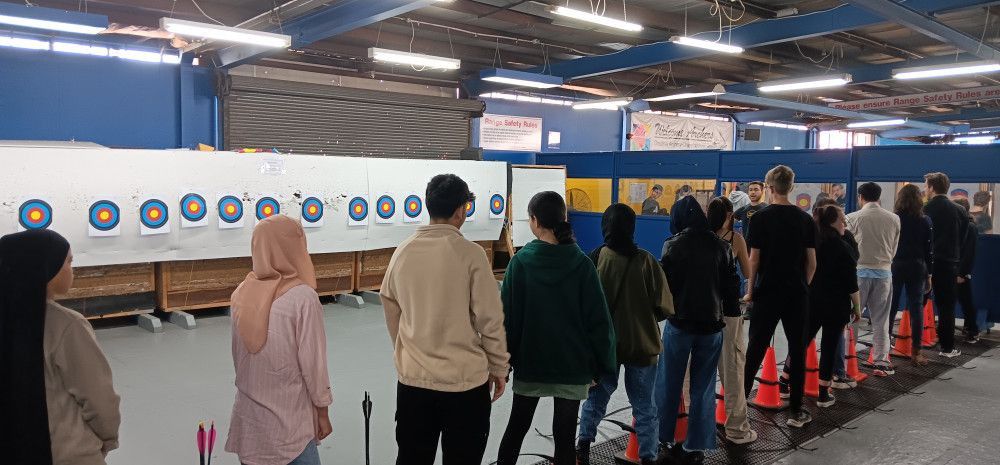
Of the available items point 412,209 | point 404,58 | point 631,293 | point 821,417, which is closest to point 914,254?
point 821,417

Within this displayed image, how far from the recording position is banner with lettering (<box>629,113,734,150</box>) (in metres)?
14.5

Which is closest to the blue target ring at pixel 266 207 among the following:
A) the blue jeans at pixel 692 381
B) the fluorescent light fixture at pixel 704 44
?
the fluorescent light fixture at pixel 704 44

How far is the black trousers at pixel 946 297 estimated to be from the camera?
5.46 metres

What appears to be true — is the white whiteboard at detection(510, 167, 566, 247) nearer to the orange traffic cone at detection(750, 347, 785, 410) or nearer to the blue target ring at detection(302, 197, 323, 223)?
the blue target ring at detection(302, 197, 323, 223)

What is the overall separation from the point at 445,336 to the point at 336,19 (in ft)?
18.8

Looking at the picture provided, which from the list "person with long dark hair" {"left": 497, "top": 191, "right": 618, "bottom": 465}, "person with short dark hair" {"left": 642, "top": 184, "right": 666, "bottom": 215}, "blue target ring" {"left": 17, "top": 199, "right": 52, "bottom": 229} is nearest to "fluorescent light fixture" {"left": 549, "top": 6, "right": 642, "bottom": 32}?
"person with short dark hair" {"left": 642, "top": 184, "right": 666, "bottom": 215}

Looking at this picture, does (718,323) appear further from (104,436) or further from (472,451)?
(104,436)

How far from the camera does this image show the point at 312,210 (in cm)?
702

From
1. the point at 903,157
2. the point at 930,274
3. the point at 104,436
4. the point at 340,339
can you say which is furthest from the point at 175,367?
the point at 903,157

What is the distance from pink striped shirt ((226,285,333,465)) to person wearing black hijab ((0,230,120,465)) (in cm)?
43

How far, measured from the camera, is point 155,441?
3436mm

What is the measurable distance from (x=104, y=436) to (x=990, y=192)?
25.3ft

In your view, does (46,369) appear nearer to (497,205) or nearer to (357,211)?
(357,211)

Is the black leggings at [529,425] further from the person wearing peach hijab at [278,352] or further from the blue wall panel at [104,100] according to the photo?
the blue wall panel at [104,100]
